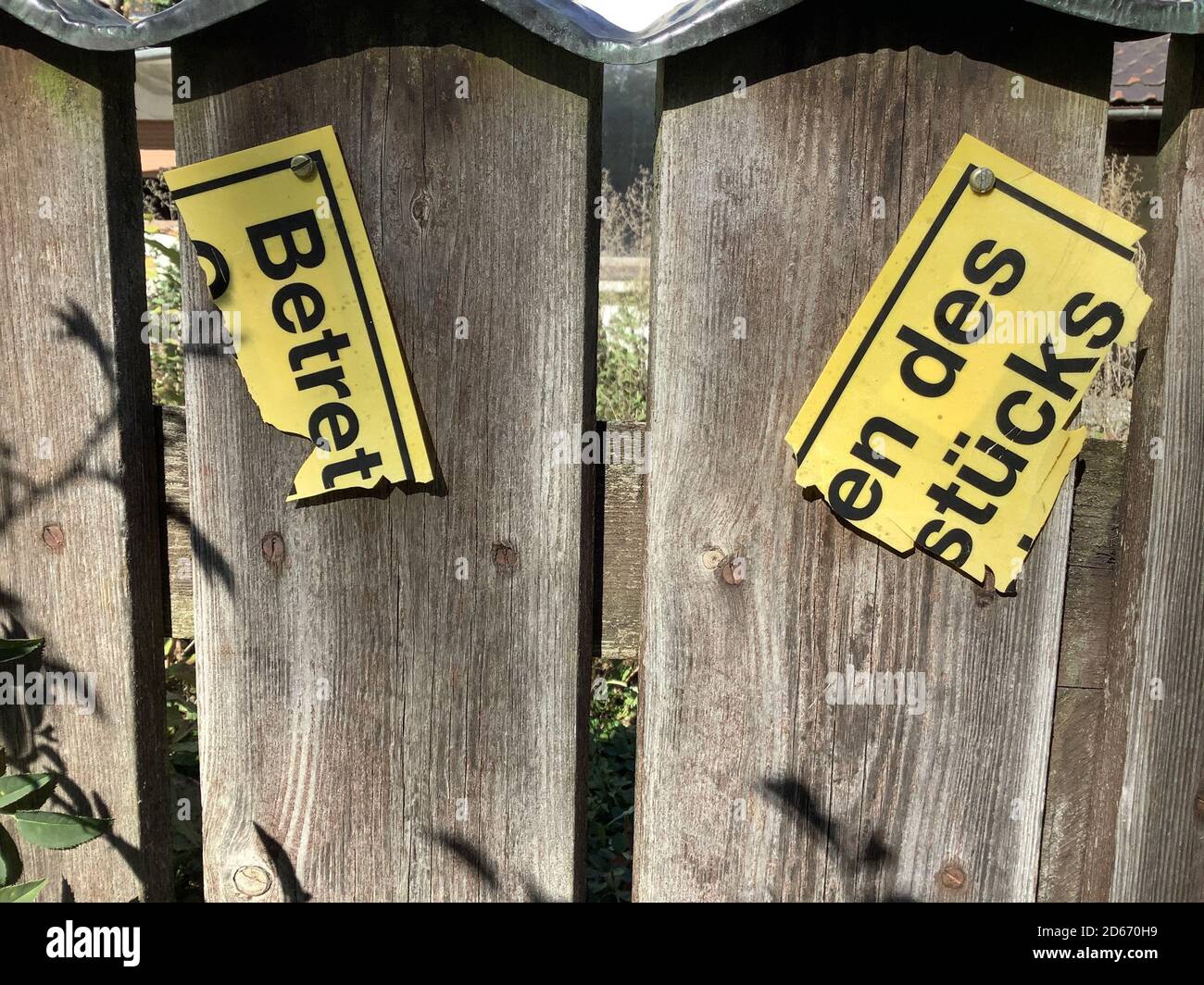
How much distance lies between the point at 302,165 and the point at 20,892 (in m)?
1.10

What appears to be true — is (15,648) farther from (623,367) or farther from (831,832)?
(623,367)

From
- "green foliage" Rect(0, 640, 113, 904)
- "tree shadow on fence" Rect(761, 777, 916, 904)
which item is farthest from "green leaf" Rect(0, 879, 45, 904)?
"tree shadow on fence" Rect(761, 777, 916, 904)

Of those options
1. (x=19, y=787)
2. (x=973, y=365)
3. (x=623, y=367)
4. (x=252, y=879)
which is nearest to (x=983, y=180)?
(x=973, y=365)

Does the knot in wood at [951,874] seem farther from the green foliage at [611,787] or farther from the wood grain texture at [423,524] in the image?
the green foliage at [611,787]

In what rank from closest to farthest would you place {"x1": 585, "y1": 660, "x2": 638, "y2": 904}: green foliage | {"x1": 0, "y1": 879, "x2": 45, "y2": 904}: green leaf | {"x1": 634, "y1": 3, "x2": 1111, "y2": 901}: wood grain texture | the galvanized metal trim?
1. the galvanized metal trim
2. {"x1": 634, "y1": 3, "x2": 1111, "y2": 901}: wood grain texture
3. {"x1": 0, "y1": 879, "x2": 45, "y2": 904}: green leaf
4. {"x1": 585, "y1": 660, "x2": 638, "y2": 904}: green foliage

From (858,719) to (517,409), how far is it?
26.5 inches

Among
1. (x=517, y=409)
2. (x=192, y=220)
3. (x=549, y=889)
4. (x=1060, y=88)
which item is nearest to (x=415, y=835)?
(x=549, y=889)

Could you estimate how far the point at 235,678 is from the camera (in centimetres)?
152

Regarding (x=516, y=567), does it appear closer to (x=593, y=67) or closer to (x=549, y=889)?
(x=549, y=889)

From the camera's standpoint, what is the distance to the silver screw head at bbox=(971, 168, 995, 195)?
1.36 m

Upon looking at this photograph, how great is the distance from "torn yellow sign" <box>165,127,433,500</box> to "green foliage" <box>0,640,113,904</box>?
0.52 m

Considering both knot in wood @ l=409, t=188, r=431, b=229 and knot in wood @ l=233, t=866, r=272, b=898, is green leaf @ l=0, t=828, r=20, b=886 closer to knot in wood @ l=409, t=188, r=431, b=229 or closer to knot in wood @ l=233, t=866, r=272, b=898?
knot in wood @ l=233, t=866, r=272, b=898

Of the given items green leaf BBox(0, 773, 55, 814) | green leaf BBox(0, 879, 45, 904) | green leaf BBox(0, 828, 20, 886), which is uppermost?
green leaf BBox(0, 773, 55, 814)

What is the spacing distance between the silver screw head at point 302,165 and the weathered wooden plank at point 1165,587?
1170mm
